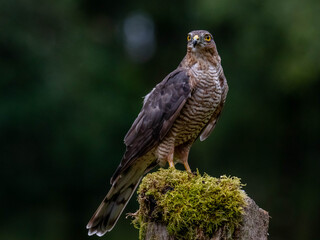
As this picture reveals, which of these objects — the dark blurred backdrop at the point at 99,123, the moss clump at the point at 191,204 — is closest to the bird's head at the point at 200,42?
the moss clump at the point at 191,204

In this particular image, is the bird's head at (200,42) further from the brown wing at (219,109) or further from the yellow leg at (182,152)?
the yellow leg at (182,152)

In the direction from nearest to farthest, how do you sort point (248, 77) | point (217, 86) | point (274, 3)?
point (217, 86) < point (274, 3) < point (248, 77)

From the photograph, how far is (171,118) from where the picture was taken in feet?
17.4

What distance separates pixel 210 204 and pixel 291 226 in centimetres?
808

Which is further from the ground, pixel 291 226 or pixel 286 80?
pixel 286 80

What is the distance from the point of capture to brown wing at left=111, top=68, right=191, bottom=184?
529cm

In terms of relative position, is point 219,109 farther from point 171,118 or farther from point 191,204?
point 191,204

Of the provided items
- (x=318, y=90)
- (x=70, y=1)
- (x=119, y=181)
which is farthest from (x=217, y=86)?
(x=70, y=1)

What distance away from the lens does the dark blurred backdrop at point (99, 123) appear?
1112 centimetres

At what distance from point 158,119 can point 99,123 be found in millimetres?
6298

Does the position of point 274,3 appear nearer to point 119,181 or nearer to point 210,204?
point 119,181

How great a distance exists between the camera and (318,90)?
1083 centimetres

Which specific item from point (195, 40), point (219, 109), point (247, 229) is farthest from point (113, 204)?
point (247, 229)

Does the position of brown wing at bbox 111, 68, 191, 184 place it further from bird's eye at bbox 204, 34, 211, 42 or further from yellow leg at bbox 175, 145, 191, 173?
yellow leg at bbox 175, 145, 191, 173
